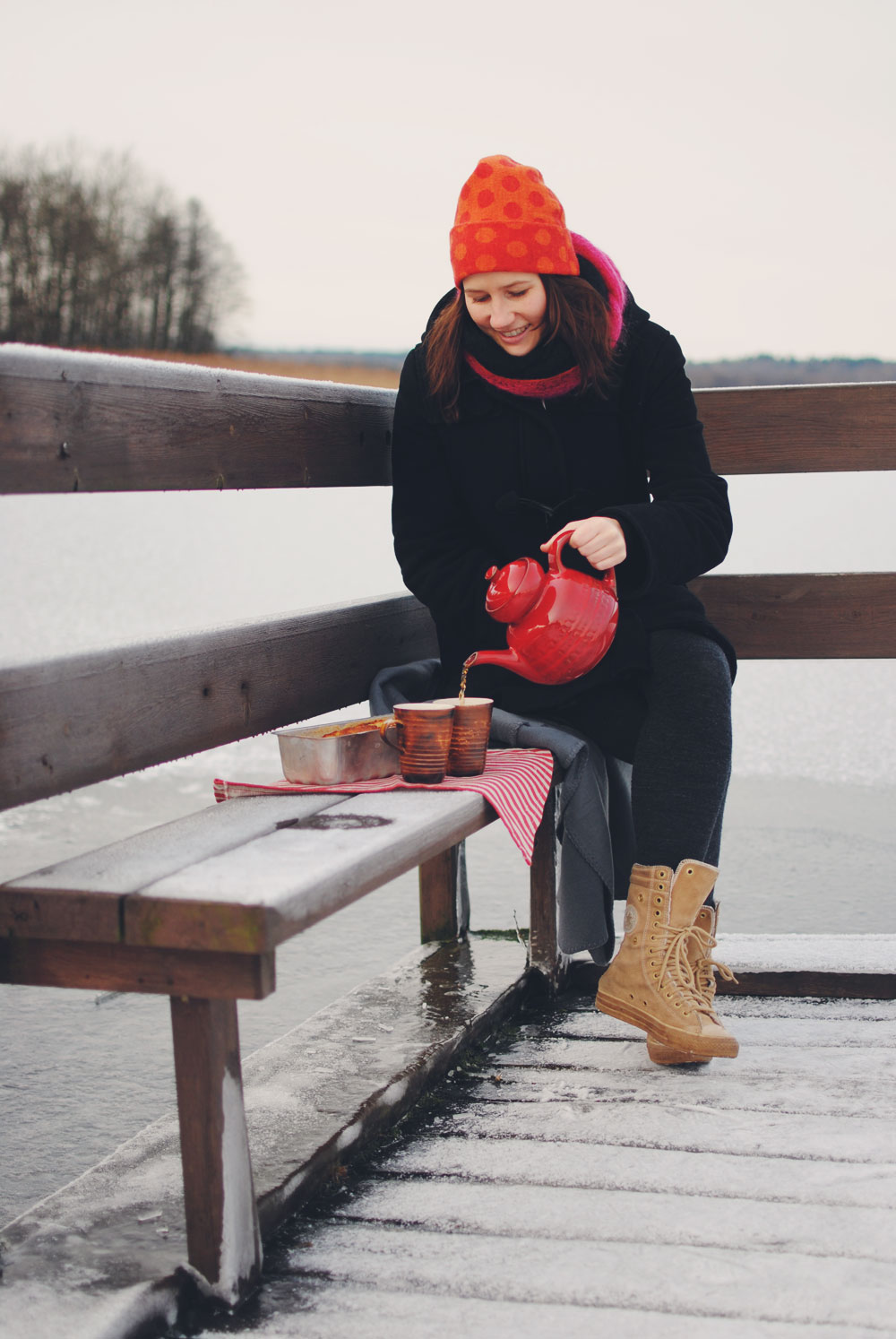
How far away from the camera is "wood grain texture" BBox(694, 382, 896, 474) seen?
316 centimetres

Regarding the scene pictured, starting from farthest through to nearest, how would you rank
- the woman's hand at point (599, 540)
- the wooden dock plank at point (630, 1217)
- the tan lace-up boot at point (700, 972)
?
the woman's hand at point (599, 540), the tan lace-up boot at point (700, 972), the wooden dock plank at point (630, 1217)

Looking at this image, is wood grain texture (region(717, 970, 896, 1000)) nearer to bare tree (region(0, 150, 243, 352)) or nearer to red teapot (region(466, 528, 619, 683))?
red teapot (region(466, 528, 619, 683))

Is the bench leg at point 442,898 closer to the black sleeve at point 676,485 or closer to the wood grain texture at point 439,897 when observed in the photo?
the wood grain texture at point 439,897

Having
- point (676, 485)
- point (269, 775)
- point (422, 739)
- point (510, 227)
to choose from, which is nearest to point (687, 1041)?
point (422, 739)

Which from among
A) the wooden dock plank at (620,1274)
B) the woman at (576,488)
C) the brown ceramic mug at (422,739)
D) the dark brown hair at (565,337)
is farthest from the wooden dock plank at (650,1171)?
the dark brown hair at (565,337)

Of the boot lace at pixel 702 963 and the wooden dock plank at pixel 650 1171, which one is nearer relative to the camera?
the wooden dock plank at pixel 650 1171

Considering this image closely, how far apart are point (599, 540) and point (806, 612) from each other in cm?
94

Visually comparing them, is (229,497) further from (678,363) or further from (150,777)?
(678,363)

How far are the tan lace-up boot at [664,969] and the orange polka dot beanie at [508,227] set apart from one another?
3.56 ft

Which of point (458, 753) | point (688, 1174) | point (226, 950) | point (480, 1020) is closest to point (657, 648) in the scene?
point (458, 753)

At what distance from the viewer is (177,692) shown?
2084mm

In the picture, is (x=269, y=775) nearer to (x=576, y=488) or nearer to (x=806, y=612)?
(x=806, y=612)

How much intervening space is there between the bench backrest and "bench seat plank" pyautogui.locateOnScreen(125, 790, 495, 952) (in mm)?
252

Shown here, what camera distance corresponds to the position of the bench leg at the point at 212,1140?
61.8 inches
